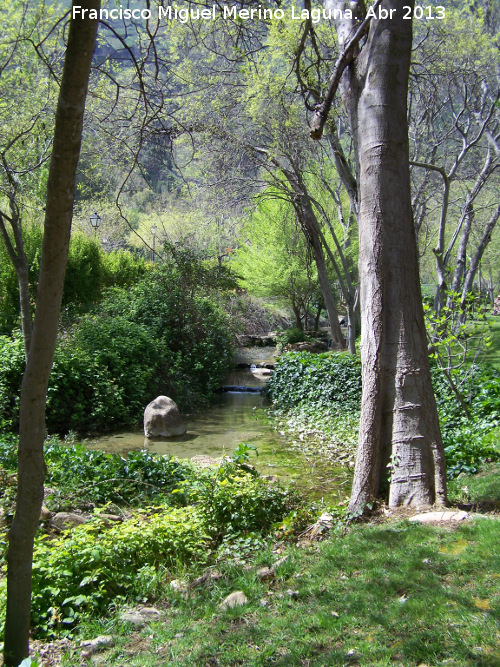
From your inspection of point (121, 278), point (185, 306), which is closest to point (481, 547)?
point (185, 306)

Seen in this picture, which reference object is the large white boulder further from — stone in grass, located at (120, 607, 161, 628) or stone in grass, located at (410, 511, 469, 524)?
stone in grass, located at (120, 607, 161, 628)

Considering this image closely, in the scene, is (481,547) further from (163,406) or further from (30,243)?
(30,243)

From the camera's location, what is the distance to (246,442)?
10.6m

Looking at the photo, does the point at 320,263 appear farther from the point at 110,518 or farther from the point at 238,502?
the point at 110,518

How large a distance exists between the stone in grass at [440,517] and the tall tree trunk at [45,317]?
10.7 feet

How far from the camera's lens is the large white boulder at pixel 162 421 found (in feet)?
36.4

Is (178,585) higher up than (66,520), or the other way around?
(66,520)

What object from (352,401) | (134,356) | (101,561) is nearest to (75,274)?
(134,356)

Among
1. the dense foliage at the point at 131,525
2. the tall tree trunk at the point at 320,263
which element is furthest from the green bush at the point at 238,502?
the tall tree trunk at the point at 320,263

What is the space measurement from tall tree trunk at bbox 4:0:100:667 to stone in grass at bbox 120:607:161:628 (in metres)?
1.09

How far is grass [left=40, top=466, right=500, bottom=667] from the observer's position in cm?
277

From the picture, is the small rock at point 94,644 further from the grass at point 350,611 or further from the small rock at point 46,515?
the small rock at point 46,515

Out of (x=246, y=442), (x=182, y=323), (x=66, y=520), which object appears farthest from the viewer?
(x=182, y=323)

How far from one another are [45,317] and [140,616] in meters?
2.30
